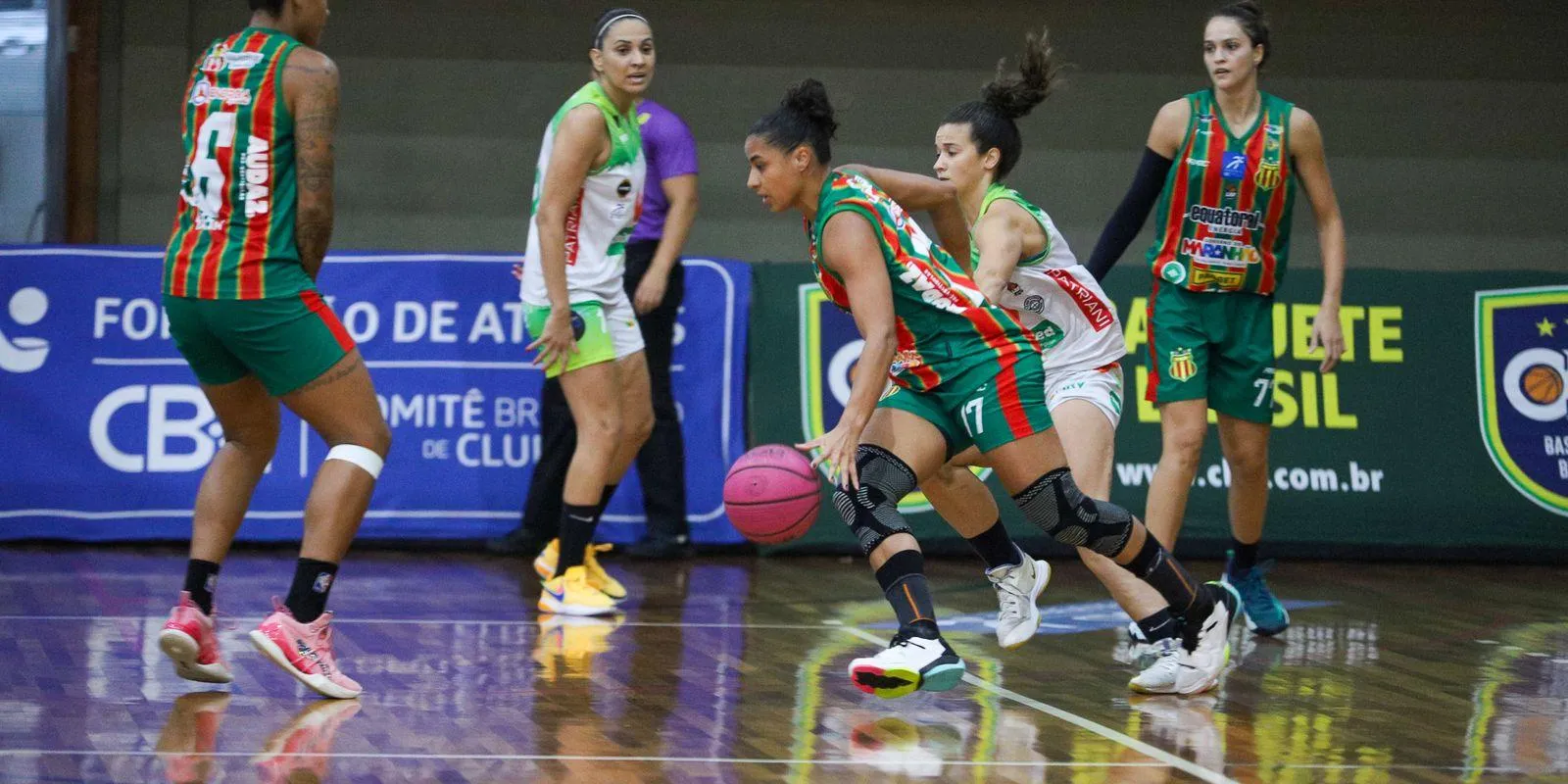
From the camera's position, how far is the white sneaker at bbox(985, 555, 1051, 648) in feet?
19.4

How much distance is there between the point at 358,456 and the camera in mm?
5211

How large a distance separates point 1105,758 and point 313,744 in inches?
77.8

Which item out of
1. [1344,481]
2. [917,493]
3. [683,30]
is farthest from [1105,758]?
[683,30]

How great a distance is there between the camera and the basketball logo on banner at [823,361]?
30.8 feet

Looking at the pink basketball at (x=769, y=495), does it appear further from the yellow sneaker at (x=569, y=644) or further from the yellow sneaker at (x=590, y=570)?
the yellow sneaker at (x=590, y=570)

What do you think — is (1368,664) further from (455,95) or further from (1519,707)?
(455,95)

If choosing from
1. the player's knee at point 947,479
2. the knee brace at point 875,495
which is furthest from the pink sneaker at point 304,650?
the player's knee at point 947,479

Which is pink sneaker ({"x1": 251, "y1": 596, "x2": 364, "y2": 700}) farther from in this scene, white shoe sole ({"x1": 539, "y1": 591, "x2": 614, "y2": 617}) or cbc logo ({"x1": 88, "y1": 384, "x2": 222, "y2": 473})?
cbc logo ({"x1": 88, "y1": 384, "x2": 222, "y2": 473})

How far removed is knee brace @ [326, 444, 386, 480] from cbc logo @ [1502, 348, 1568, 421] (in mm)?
6563

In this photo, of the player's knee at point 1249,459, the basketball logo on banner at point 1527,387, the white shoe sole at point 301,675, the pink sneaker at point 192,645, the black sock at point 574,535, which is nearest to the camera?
the white shoe sole at point 301,675

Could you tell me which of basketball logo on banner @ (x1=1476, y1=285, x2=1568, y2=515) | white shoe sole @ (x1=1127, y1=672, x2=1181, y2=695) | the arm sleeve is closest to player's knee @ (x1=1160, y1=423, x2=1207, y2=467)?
the arm sleeve

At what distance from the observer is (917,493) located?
8953mm

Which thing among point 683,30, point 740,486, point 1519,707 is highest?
point 683,30

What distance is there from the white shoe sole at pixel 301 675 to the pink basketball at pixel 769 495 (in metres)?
1.20
